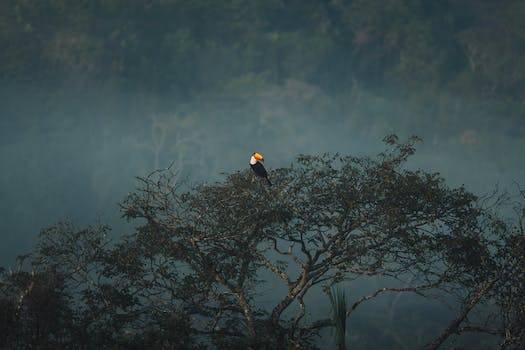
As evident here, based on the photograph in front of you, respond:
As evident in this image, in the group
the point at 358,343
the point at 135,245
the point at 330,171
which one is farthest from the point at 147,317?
the point at 358,343

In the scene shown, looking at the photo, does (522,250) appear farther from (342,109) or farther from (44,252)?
(342,109)

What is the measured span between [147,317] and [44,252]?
3113 millimetres

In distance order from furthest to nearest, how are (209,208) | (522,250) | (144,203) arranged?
(209,208)
(144,203)
(522,250)

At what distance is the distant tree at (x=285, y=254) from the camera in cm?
1162

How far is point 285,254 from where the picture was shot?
12664 mm

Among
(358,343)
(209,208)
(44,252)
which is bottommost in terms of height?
(44,252)

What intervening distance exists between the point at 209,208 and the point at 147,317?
301cm

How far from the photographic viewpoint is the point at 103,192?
8269 cm

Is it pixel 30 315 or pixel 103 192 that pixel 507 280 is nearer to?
pixel 30 315

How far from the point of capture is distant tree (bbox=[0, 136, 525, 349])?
1162 cm

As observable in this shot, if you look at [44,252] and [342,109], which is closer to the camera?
[44,252]

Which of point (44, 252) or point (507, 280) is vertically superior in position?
point (44, 252)

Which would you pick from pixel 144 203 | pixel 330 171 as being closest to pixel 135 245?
pixel 144 203

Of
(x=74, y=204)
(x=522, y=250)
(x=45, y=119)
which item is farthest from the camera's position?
(x=74, y=204)
